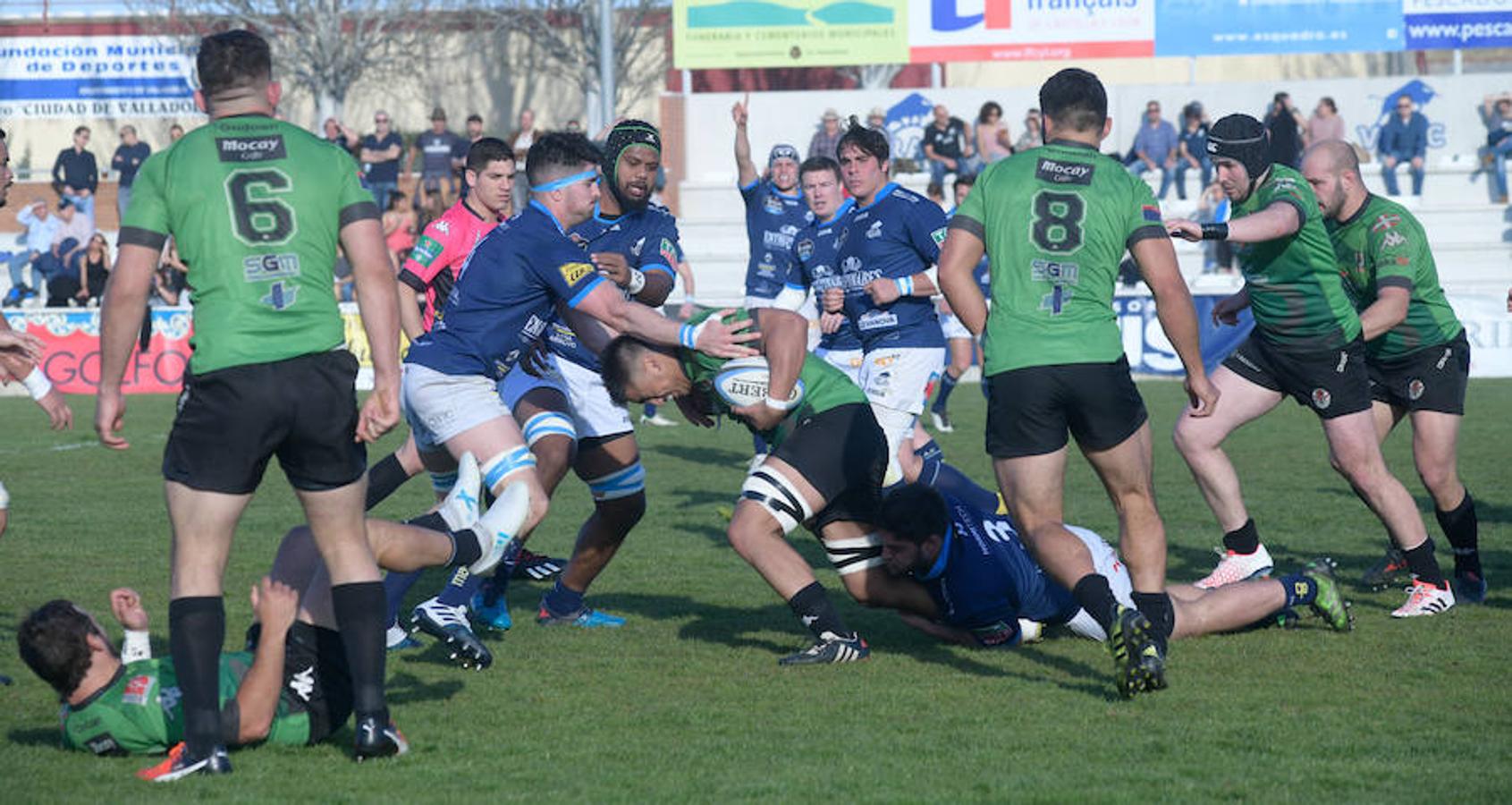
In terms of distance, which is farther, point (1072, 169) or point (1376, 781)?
point (1072, 169)

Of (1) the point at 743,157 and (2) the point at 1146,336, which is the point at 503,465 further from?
(2) the point at 1146,336

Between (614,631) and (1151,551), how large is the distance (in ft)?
8.71

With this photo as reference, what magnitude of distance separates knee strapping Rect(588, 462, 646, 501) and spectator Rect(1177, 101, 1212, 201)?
21.2 m

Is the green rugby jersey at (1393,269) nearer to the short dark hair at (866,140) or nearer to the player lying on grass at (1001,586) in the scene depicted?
the player lying on grass at (1001,586)

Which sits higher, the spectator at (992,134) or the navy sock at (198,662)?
the spectator at (992,134)

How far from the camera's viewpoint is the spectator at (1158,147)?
28.6m

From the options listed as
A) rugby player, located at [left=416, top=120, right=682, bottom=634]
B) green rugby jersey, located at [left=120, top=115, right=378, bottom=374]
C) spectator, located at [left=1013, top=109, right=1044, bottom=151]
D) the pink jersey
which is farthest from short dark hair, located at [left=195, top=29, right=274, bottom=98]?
spectator, located at [left=1013, top=109, right=1044, bottom=151]

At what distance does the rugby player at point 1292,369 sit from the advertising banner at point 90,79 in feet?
109

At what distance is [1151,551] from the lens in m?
6.85

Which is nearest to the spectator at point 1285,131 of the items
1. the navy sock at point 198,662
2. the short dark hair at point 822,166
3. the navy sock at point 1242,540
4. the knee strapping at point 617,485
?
the short dark hair at point 822,166

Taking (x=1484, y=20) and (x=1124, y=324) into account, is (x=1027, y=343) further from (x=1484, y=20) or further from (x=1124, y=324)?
(x=1484, y=20)

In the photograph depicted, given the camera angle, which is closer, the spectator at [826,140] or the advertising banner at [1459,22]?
the spectator at [826,140]

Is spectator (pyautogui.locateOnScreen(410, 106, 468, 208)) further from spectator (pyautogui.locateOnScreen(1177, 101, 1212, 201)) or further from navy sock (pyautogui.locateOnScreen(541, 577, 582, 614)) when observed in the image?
navy sock (pyautogui.locateOnScreen(541, 577, 582, 614))

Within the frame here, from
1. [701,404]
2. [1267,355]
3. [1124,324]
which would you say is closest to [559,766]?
[701,404]
